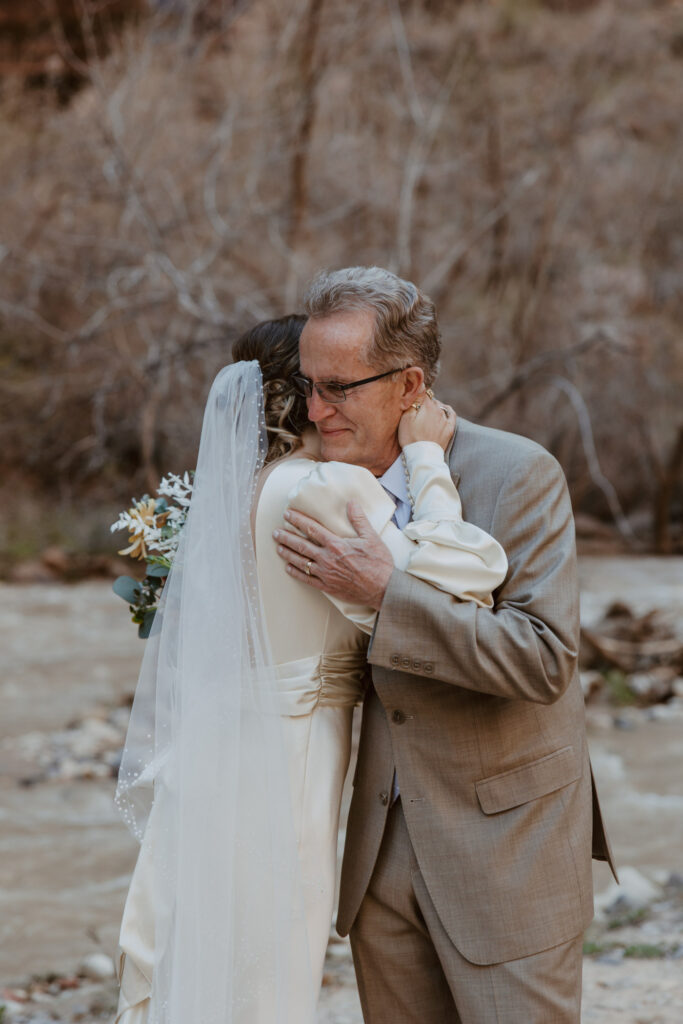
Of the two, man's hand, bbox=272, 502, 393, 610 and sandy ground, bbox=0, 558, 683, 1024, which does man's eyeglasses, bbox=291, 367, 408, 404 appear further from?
sandy ground, bbox=0, 558, 683, 1024

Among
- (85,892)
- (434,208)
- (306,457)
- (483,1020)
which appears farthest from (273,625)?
(434,208)

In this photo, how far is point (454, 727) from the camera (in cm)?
230

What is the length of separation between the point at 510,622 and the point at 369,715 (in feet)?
1.64

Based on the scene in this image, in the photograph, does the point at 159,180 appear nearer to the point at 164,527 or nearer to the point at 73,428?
the point at 73,428

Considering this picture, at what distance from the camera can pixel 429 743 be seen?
7.59 ft

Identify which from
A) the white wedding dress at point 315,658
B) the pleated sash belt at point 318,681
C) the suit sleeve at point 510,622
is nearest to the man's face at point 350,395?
the white wedding dress at point 315,658

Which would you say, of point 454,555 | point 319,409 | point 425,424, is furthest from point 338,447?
point 454,555

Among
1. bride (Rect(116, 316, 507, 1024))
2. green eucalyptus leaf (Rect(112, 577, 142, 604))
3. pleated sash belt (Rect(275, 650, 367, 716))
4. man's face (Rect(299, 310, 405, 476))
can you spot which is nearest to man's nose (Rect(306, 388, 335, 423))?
man's face (Rect(299, 310, 405, 476))

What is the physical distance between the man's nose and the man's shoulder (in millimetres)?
304

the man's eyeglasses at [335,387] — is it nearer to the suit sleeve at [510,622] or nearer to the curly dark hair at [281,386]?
the curly dark hair at [281,386]

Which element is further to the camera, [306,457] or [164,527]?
[164,527]

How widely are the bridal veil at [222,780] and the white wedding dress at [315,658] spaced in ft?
0.13

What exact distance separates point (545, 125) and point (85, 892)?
11.6 meters

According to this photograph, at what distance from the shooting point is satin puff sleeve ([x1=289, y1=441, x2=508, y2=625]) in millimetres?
2186
